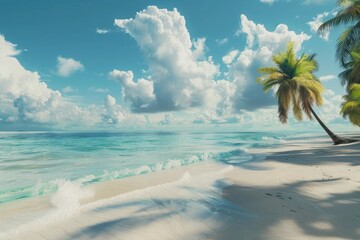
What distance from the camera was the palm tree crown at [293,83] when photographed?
22.1m

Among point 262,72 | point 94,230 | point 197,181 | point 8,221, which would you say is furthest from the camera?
point 262,72

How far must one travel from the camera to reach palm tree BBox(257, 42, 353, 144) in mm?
22031

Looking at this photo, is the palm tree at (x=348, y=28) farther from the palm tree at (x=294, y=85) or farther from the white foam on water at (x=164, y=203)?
the white foam on water at (x=164, y=203)

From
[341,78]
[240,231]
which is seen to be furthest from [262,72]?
[240,231]

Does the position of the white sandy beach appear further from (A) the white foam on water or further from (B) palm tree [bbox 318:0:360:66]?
(B) palm tree [bbox 318:0:360:66]

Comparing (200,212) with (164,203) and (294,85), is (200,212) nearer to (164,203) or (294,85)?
(164,203)

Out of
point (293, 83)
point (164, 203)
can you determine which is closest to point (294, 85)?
point (293, 83)

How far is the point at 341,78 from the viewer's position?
102ft

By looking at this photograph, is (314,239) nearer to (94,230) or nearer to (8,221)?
(94,230)

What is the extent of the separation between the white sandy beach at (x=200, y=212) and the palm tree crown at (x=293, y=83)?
15762 mm

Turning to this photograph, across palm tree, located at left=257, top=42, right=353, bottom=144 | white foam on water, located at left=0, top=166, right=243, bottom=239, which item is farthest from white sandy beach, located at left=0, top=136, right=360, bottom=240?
palm tree, located at left=257, top=42, right=353, bottom=144

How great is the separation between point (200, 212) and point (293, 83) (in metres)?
20.3

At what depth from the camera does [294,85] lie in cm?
2228

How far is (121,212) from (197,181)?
374 centimetres
